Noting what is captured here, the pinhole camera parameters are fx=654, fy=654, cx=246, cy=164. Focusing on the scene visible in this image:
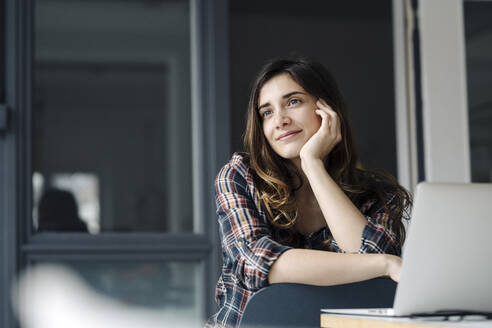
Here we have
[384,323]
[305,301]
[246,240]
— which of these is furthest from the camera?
[246,240]

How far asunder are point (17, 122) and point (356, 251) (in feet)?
6.18

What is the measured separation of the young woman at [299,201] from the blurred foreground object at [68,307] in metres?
1.38

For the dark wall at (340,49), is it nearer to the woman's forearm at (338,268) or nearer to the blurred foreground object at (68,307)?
the blurred foreground object at (68,307)

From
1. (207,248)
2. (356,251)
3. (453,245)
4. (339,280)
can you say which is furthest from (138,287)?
(453,245)

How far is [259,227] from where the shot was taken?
159 cm

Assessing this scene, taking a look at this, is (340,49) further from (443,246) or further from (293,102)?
(443,246)

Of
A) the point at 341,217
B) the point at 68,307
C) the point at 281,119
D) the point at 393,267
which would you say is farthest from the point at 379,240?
the point at 68,307

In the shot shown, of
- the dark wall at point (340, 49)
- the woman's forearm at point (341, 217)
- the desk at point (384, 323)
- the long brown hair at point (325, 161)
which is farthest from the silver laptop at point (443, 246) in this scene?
the dark wall at point (340, 49)

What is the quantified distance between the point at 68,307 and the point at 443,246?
2.26 m

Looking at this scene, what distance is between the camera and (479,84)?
3.27 meters

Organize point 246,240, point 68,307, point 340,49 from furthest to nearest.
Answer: point 340,49 → point 68,307 → point 246,240

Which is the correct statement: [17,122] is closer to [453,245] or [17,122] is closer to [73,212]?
[73,212]

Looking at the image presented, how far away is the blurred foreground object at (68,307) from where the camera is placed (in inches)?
112

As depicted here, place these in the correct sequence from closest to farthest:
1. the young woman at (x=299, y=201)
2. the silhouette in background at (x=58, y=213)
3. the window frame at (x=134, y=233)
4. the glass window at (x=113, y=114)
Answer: the young woman at (x=299, y=201)
the window frame at (x=134, y=233)
the silhouette in background at (x=58, y=213)
the glass window at (x=113, y=114)
